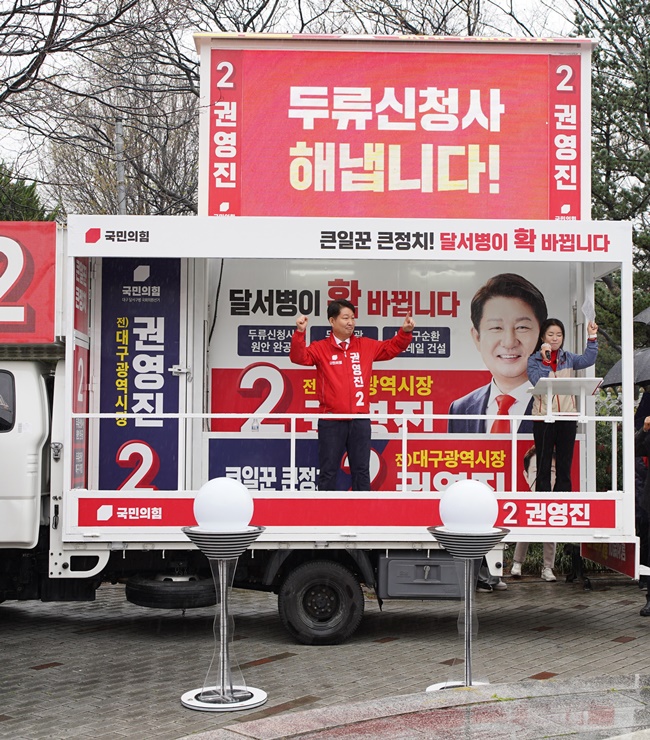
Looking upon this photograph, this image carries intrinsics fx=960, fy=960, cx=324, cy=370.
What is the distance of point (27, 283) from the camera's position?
779 cm

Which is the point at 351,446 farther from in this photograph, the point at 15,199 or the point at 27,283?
the point at 15,199

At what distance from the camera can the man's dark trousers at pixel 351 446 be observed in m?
8.05

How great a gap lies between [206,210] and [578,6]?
11.7 meters

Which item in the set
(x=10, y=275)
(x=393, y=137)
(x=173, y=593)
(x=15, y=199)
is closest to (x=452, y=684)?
(x=173, y=593)

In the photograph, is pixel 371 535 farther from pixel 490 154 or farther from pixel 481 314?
pixel 490 154

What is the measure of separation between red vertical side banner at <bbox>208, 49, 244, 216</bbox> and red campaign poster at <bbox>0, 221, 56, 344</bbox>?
1748 mm

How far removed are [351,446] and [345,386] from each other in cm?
51

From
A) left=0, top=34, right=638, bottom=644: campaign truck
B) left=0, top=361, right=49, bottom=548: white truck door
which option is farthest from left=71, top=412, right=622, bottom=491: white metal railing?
left=0, top=361, right=49, bottom=548: white truck door

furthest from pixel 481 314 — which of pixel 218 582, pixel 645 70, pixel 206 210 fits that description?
pixel 645 70

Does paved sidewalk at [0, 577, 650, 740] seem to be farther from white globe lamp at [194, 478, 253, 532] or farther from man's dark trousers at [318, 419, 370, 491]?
man's dark trousers at [318, 419, 370, 491]

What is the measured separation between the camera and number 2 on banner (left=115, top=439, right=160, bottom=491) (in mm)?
8680

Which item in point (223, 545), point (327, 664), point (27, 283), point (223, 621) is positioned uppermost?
point (27, 283)

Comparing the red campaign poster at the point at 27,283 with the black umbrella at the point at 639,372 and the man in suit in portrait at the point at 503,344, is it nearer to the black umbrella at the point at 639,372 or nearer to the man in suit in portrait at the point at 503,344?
the man in suit in portrait at the point at 503,344

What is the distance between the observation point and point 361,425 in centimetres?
811
